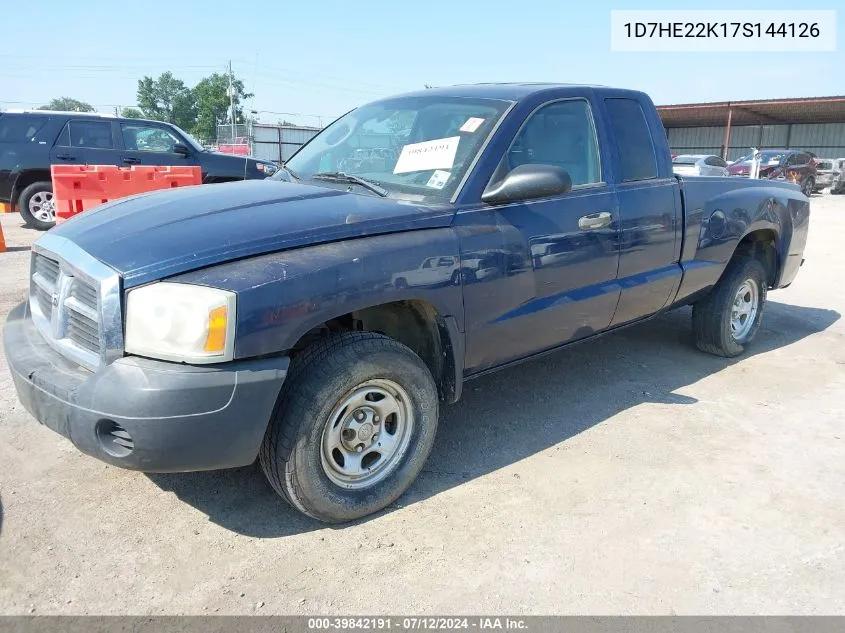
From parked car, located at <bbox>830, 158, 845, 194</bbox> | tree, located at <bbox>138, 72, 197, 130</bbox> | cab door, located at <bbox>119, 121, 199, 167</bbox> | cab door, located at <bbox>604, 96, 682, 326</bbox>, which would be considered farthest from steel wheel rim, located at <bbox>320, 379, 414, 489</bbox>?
tree, located at <bbox>138, 72, 197, 130</bbox>

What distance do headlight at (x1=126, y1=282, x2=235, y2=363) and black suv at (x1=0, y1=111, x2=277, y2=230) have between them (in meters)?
9.09

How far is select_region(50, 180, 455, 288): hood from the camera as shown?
2.46 m

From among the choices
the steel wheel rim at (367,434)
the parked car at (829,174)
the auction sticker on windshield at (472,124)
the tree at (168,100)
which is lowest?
the steel wheel rim at (367,434)

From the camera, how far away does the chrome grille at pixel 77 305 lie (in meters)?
2.39

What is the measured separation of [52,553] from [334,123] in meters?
2.88

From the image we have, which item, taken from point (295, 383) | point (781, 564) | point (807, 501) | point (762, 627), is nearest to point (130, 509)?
point (295, 383)

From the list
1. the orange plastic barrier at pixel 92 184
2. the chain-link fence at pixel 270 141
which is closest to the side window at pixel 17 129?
the orange plastic barrier at pixel 92 184

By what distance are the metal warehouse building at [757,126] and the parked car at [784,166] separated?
25.1 ft

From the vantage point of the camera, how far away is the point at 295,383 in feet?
8.54

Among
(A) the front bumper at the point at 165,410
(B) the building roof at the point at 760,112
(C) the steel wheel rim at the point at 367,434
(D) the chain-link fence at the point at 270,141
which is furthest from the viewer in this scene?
(B) the building roof at the point at 760,112

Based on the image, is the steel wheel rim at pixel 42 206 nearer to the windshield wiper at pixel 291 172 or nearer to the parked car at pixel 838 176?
the windshield wiper at pixel 291 172

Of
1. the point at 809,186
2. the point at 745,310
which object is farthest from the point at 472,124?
the point at 809,186

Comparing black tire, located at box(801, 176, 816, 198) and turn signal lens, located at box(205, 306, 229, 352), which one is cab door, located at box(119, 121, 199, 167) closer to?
turn signal lens, located at box(205, 306, 229, 352)

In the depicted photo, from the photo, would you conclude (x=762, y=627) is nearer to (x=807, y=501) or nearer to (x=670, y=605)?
(x=670, y=605)
